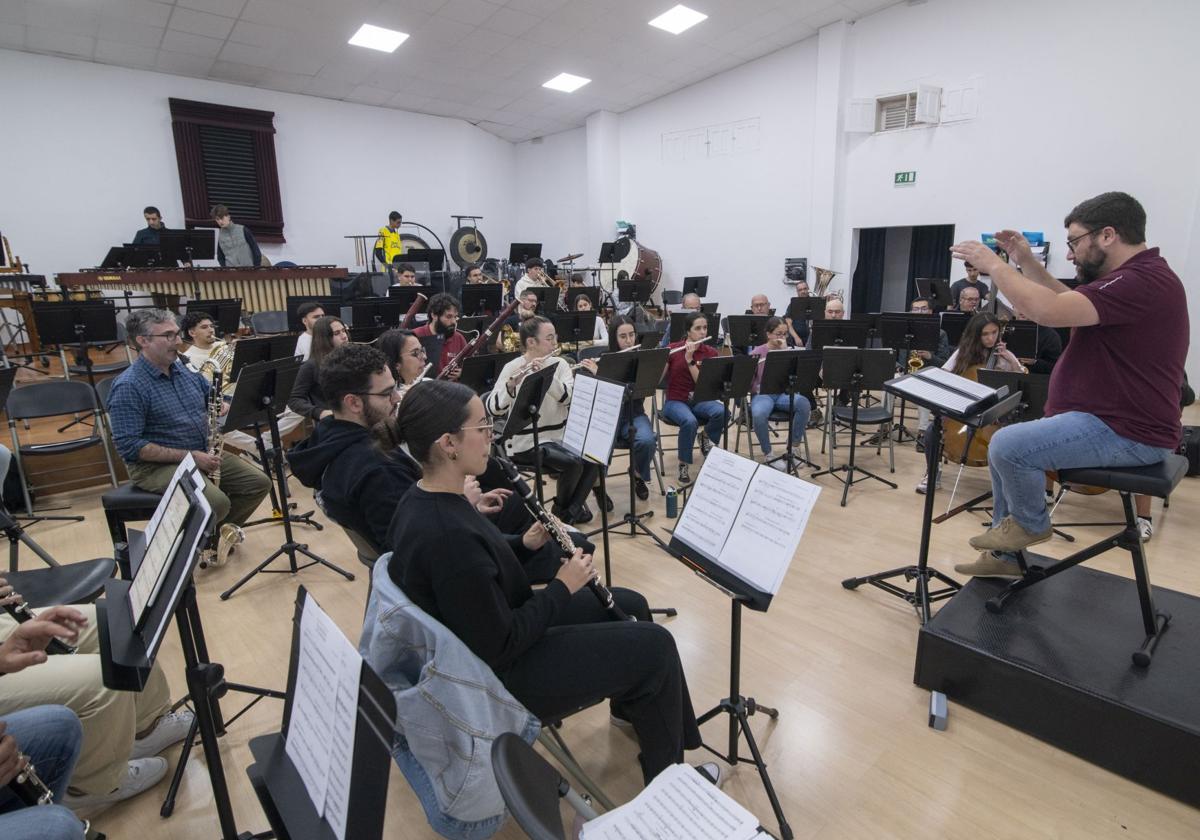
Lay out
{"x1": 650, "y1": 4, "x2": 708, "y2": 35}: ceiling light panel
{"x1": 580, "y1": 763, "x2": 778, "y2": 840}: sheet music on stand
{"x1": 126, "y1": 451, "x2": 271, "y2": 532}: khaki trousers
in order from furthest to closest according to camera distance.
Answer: {"x1": 650, "y1": 4, "x2": 708, "y2": 35}: ceiling light panel < {"x1": 126, "y1": 451, "x2": 271, "y2": 532}: khaki trousers < {"x1": 580, "y1": 763, "x2": 778, "y2": 840}: sheet music on stand

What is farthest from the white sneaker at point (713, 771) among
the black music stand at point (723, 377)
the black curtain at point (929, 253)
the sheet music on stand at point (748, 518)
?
the black curtain at point (929, 253)

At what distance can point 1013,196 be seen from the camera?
814 centimetres

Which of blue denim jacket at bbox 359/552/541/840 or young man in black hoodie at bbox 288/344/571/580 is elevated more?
young man in black hoodie at bbox 288/344/571/580

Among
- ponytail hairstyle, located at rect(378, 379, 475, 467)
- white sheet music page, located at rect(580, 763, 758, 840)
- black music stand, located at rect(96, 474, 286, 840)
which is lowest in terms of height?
white sheet music page, located at rect(580, 763, 758, 840)

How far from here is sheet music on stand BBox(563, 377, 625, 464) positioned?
9.80 ft

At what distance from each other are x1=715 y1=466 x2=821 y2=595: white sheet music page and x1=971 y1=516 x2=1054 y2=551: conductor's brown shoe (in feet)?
4.64

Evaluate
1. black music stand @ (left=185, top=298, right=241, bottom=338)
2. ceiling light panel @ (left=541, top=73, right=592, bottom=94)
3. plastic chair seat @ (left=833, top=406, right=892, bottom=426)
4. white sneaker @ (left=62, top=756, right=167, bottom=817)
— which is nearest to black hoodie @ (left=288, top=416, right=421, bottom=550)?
white sneaker @ (left=62, top=756, right=167, bottom=817)

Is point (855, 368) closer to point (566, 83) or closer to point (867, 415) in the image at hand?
point (867, 415)

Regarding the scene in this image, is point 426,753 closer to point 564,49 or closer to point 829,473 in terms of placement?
point 829,473

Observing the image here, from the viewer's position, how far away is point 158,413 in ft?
11.4

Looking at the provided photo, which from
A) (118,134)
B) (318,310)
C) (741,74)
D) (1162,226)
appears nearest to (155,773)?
(318,310)

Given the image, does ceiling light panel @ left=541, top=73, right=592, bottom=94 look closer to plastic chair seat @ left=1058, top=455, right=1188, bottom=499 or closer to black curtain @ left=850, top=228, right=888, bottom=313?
black curtain @ left=850, top=228, right=888, bottom=313

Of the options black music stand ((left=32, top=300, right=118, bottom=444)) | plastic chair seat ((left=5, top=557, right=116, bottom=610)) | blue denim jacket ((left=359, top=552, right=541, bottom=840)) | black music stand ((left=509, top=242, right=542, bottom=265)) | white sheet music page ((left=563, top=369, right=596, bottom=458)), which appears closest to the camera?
blue denim jacket ((left=359, top=552, right=541, bottom=840))

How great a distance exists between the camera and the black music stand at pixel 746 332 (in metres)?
6.33
